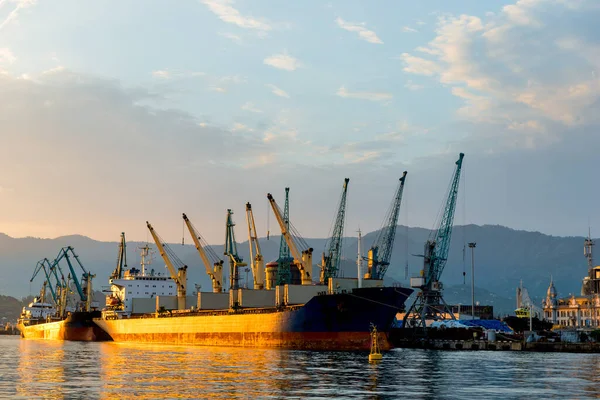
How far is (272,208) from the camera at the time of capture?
121m

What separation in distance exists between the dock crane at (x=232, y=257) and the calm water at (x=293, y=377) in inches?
2055

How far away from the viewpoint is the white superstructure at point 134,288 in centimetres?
15338

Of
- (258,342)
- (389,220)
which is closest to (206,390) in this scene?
(258,342)

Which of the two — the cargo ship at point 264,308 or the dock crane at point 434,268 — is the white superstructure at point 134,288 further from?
the dock crane at point 434,268

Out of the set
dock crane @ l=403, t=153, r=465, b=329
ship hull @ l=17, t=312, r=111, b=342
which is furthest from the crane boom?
ship hull @ l=17, t=312, r=111, b=342

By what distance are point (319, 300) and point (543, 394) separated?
44.2 m

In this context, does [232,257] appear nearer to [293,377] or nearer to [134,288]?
[134,288]

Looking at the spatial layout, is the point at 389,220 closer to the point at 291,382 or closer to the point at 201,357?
the point at 201,357

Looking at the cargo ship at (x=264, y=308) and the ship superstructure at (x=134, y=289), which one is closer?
the cargo ship at (x=264, y=308)

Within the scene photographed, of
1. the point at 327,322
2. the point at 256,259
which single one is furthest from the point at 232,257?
the point at 327,322

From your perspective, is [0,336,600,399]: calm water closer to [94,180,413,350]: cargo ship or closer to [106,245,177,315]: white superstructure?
[94,180,413,350]: cargo ship

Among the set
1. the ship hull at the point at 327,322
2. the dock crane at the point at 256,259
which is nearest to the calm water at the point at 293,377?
the ship hull at the point at 327,322

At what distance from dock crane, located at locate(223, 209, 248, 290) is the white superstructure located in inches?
623

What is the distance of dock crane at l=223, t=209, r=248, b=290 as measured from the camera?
137400mm
